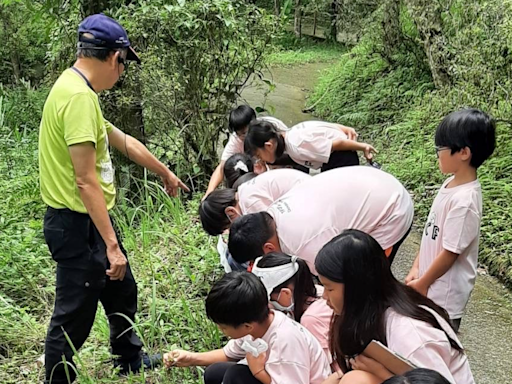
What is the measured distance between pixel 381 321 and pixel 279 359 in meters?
0.51

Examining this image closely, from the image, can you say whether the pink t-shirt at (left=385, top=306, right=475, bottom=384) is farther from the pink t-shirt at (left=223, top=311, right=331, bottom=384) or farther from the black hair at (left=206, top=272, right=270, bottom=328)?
the black hair at (left=206, top=272, right=270, bottom=328)

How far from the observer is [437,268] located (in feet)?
8.30

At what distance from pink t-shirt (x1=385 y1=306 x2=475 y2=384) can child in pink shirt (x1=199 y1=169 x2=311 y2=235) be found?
1402mm

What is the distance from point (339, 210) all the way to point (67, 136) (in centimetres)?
130

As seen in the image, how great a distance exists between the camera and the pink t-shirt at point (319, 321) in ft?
8.18

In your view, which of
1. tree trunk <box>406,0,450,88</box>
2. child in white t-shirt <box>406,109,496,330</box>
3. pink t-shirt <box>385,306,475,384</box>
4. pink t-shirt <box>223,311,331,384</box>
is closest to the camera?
pink t-shirt <box>385,306,475,384</box>

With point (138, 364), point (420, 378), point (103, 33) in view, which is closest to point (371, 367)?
point (420, 378)

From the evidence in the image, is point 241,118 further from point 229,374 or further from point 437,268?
point 229,374

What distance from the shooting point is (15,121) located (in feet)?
28.5

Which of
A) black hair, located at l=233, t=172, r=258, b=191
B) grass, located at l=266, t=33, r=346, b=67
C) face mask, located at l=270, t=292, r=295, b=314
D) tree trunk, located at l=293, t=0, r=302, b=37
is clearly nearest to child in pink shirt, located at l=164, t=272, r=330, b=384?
face mask, located at l=270, t=292, r=295, b=314

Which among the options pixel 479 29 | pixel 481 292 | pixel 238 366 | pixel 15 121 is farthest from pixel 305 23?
pixel 238 366

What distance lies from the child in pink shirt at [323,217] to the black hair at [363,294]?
2.72ft

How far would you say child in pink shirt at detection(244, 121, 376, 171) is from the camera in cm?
362

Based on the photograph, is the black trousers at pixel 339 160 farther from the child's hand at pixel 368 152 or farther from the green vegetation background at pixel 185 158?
the green vegetation background at pixel 185 158
